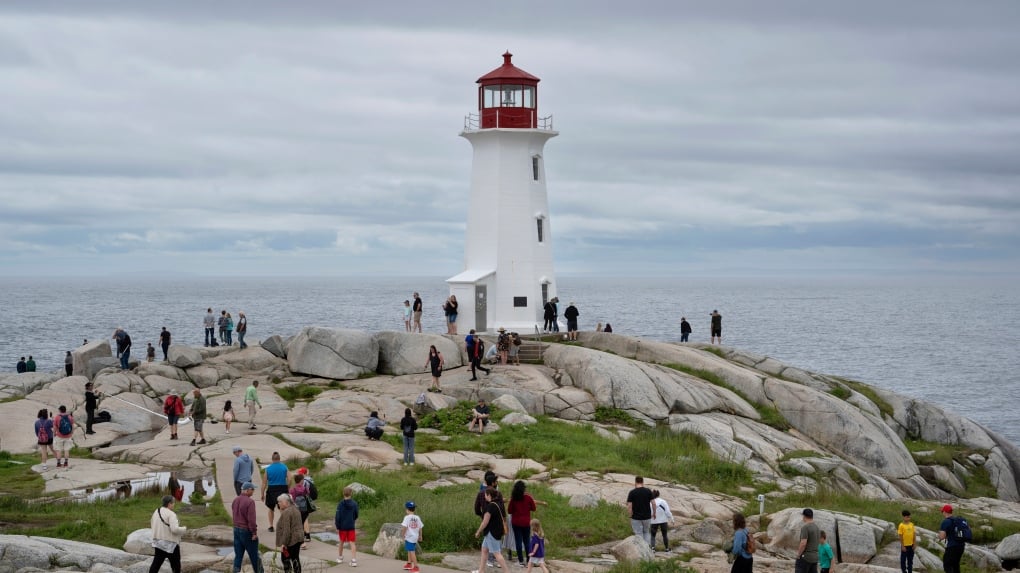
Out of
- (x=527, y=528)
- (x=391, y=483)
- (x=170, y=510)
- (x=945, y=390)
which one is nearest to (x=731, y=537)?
(x=527, y=528)

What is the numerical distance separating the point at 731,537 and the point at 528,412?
12327 millimetres

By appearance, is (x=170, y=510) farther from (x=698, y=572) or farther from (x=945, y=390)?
(x=945, y=390)

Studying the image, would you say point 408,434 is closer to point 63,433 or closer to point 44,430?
point 63,433

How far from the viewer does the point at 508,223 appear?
42312 millimetres

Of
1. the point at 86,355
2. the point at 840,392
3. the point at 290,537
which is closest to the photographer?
the point at 290,537

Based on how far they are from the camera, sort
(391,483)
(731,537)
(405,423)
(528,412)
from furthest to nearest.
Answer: (528,412)
(405,423)
(391,483)
(731,537)

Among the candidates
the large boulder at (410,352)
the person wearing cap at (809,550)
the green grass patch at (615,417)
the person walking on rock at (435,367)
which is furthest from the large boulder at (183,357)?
the person wearing cap at (809,550)

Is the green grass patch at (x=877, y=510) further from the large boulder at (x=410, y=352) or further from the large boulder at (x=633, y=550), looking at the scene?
the large boulder at (x=410, y=352)

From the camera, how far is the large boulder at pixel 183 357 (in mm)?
38812

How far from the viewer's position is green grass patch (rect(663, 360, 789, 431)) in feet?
117

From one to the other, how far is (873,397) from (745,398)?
8.03 m

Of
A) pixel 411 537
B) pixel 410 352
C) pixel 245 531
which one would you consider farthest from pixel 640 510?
pixel 410 352

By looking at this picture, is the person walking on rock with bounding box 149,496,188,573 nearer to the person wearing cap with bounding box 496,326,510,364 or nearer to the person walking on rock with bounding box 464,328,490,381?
the person walking on rock with bounding box 464,328,490,381

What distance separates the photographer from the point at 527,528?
18.6 m
